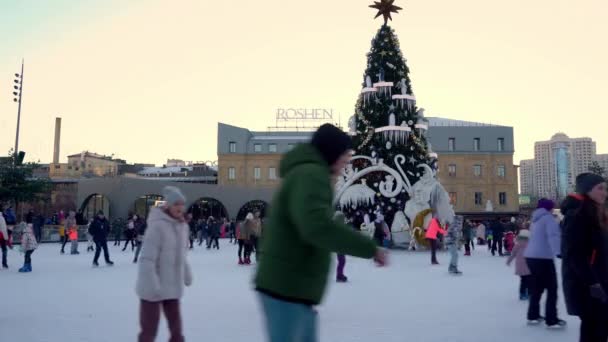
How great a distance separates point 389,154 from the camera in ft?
74.5

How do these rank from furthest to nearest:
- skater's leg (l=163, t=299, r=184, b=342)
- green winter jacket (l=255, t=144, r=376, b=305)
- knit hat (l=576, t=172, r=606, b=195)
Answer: skater's leg (l=163, t=299, r=184, b=342) < knit hat (l=576, t=172, r=606, b=195) < green winter jacket (l=255, t=144, r=376, b=305)

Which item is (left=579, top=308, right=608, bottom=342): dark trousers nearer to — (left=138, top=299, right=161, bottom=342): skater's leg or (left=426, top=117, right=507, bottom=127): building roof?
(left=138, top=299, right=161, bottom=342): skater's leg

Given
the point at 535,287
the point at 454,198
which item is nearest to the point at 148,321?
the point at 535,287

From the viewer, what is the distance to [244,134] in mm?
54344

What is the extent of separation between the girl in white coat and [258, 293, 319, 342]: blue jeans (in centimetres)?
203

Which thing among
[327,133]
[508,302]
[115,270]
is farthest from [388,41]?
[327,133]

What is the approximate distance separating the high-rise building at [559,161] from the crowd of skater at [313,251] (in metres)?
106

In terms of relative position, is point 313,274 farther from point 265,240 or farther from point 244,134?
point 244,134

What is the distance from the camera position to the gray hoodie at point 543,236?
245 inches

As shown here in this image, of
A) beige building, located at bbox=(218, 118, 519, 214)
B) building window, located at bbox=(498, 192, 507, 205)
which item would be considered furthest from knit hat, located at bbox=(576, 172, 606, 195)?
building window, located at bbox=(498, 192, 507, 205)

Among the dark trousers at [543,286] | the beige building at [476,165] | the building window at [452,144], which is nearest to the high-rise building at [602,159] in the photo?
the beige building at [476,165]

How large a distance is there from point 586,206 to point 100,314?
5.89 meters

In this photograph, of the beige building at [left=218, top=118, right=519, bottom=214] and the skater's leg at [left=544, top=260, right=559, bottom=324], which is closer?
the skater's leg at [left=544, top=260, right=559, bottom=324]

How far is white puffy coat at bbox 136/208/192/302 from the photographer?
427 cm
